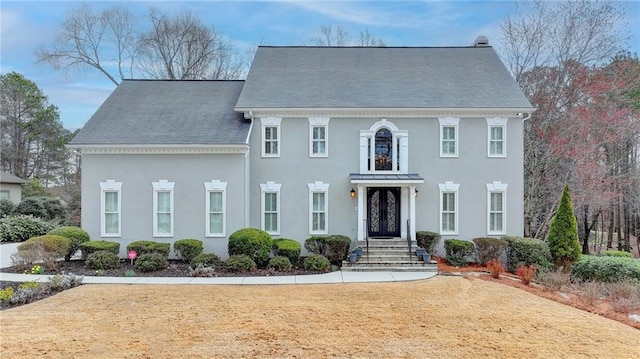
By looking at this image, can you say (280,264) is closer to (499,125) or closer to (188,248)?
(188,248)

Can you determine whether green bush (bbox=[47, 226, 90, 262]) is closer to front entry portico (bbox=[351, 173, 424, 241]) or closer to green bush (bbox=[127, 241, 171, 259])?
green bush (bbox=[127, 241, 171, 259])

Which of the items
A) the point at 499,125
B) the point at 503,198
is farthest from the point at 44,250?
the point at 499,125

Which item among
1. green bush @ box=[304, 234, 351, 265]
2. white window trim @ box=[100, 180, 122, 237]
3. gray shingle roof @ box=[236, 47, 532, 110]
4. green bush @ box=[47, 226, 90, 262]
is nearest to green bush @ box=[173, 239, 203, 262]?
white window trim @ box=[100, 180, 122, 237]

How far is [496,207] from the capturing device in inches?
595

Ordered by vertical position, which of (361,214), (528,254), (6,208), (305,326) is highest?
(361,214)

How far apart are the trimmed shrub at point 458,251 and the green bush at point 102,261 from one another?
37.8 feet

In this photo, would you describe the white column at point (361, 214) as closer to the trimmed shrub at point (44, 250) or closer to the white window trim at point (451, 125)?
the white window trim at point (451, 125)

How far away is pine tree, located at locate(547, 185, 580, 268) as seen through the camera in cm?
1333

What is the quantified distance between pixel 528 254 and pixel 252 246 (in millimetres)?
9602

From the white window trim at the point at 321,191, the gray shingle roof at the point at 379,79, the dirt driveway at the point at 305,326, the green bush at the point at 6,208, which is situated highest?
the gray shingle roof at the point at 379,79

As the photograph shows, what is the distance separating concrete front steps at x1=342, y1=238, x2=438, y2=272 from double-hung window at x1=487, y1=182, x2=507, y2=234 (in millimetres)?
3299

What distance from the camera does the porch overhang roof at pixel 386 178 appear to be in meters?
14.2

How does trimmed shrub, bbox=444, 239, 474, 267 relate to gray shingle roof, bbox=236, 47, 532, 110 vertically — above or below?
below

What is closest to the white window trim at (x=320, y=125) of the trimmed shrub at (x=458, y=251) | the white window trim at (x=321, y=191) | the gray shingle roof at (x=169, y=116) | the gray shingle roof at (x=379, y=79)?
the gray shingle roof at (x=379, y=79)
